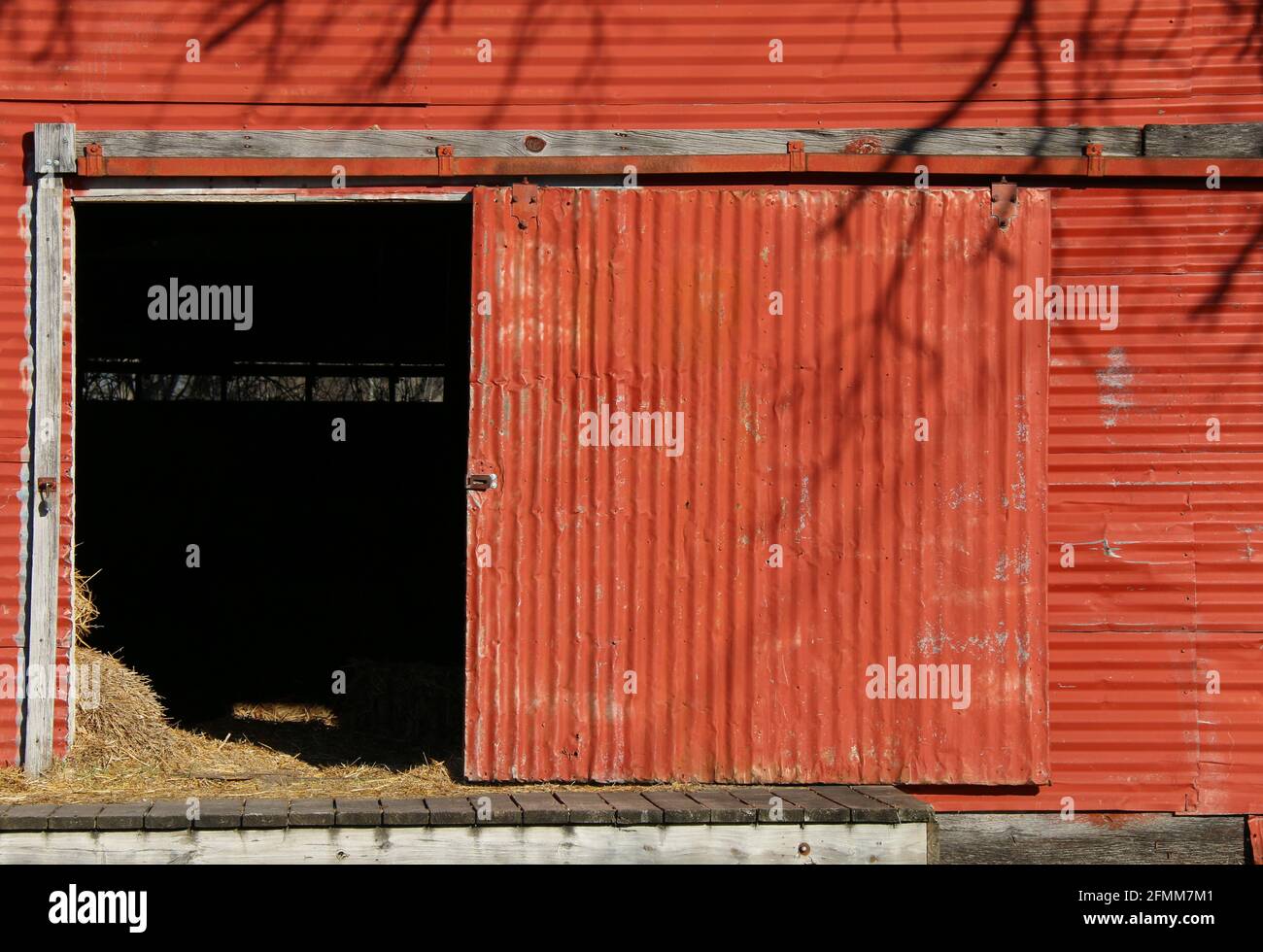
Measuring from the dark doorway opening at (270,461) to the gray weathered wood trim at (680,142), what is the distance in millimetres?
2949

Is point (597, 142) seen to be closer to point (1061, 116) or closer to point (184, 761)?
point (1061, 116)

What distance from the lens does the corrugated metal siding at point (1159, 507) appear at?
7.24 metres

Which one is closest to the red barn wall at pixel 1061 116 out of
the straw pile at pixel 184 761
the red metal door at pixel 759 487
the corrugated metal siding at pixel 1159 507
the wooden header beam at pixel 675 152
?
the corrugated metal siding at pixel 1159 507

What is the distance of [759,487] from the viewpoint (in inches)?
280

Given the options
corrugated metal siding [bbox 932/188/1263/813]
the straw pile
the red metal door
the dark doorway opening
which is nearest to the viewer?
the straw pile

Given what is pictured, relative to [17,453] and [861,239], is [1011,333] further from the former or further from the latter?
[17,453]

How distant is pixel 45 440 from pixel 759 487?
4123 mm

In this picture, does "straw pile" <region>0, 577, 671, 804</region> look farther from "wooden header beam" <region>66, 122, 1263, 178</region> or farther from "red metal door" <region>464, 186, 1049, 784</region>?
"wooden header beam" <region>66, 122, 1263, 178</region>

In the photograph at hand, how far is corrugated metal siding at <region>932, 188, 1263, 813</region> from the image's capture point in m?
7.24

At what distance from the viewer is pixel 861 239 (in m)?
7.15

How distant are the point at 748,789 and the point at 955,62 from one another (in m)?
4.38

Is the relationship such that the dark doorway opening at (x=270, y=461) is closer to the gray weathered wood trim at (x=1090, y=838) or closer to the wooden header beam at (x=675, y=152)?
the wooden header beam at (x=675, y=152)

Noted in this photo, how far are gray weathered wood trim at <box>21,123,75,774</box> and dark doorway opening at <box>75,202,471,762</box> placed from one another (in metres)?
3.02

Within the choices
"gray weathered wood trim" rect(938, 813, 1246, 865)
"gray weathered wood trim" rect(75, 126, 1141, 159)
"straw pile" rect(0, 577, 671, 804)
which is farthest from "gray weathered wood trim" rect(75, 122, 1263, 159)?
"gray weathered wood trim" rect(938, 813, 1246, 865)
